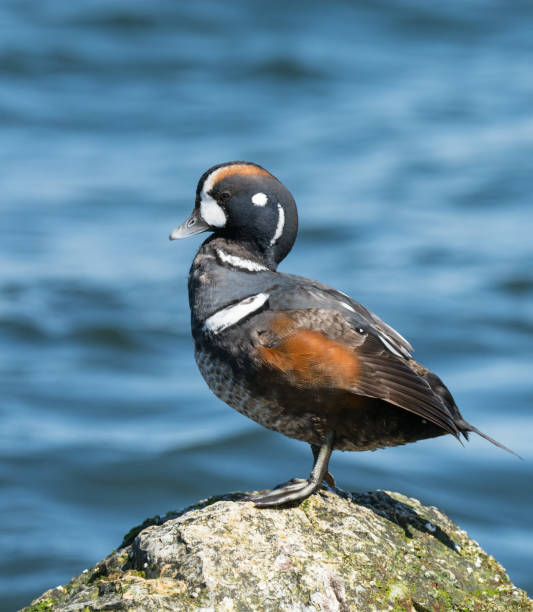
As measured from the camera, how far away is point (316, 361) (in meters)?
4.88

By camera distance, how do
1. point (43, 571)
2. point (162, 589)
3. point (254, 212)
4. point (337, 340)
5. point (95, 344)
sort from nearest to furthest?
point (162, 589) → point (337, 340) → point (254, 212) → point (43, 571) → point (95, 344)

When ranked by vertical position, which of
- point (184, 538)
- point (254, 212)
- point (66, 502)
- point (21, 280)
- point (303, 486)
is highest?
point (21, 280)

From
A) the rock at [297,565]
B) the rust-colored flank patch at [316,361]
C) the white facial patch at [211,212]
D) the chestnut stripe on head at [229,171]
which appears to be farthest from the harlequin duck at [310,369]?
the chestnut stripe on head at [229,171]

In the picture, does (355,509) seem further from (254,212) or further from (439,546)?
(254,212)

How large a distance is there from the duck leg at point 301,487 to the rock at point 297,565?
50mm

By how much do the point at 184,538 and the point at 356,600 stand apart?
2.59 ft

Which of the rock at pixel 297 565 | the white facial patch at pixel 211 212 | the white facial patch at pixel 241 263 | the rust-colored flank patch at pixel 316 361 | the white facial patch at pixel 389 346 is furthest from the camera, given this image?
the white facial patch at pixel 211 212

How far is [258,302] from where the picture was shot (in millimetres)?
5172

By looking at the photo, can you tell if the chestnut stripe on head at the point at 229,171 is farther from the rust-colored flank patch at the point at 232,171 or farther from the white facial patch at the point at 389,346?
the white facial patch at the point at 389,346

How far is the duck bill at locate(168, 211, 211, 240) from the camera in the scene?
5.82 meters

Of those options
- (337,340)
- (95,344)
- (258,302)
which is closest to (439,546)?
(337,340)

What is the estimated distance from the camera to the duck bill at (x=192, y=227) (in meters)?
5.82

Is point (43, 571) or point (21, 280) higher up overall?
point (21, 280)

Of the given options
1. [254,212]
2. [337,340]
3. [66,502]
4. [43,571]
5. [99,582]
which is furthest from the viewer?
[66,502]
